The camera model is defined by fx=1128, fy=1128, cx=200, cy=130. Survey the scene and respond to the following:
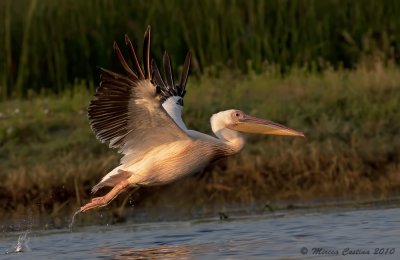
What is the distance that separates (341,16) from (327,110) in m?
2.30

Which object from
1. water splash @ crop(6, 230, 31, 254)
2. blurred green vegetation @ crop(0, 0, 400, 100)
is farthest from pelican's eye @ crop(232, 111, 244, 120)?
blurred green vegetation @ crop(0, 0, 400, 100)

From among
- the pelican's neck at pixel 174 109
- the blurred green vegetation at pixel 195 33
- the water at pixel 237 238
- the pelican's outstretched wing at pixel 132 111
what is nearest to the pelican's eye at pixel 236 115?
the pelican's neck at pixel 174 109

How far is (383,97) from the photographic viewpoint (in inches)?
420

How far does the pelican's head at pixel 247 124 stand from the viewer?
26.4 feet

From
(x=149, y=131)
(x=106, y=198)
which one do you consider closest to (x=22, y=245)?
(x=106, y=198)

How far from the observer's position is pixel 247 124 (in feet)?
26.7

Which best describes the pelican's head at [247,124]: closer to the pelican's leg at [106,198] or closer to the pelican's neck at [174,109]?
the pelican's neck at [174,109]

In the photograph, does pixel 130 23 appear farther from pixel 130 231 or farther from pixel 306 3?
pixel 130 231

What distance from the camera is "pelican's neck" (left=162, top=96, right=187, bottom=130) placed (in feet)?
26.4

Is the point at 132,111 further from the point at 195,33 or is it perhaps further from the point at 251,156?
the point at 195,33

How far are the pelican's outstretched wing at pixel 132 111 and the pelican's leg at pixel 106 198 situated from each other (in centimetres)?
25

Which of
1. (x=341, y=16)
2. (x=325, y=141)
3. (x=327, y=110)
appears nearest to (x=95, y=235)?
(x=325, y=141)

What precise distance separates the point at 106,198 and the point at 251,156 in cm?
211

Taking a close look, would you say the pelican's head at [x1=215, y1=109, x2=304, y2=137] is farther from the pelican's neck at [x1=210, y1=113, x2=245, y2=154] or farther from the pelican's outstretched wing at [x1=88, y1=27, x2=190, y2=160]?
the pelican's outstretched wing at [x1=88, y1=27, x2=190, y2=160]
